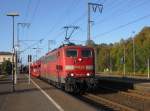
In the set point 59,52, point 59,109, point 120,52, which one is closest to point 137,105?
point 59,109

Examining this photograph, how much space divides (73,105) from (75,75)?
35.7 feet

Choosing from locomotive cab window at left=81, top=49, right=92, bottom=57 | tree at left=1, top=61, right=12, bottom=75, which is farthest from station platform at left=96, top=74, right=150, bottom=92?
tree at left=1, top=61, right=12, bottom=75

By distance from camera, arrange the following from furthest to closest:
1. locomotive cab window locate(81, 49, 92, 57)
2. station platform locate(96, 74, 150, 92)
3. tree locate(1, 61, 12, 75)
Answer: tree locate(1, 61, 12, 75) → station platform locate(96, 74, 150, 92) → locomotive cab window locate(81, 49, 92, 57)

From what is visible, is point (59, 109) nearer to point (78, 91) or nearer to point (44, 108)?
point (44, 108)

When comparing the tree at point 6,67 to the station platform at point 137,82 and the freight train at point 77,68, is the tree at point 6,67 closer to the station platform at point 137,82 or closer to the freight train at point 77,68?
the station platform at point 137,82

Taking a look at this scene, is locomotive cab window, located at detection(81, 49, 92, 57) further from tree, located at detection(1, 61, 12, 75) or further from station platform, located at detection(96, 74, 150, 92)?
tree, located at detection(1, 61, 12, 75)

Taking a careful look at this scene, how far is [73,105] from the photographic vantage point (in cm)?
2006

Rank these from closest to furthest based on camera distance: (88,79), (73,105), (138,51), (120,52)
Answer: (73,105) < (88,79) < (138,51) < (120,52)

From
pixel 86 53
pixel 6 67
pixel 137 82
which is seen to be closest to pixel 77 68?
pixel 86 53

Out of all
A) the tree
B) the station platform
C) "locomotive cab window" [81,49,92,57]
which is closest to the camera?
"locomotive cab window" [81,49,92,57]

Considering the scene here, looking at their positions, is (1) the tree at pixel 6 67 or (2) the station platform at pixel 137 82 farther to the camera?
(1) the tree at pixel 6 67

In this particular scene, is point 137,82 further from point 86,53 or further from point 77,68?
point 77,68

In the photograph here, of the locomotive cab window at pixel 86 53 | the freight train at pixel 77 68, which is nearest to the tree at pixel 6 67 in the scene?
the freight train at pixel 77 68

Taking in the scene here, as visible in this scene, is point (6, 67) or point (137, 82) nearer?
point (137, 82)
